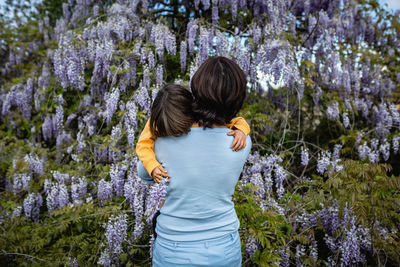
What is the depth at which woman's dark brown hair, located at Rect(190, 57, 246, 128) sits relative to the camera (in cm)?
132

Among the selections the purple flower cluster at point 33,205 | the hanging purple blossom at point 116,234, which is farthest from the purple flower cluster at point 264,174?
the purple flower cluster at point 33,205

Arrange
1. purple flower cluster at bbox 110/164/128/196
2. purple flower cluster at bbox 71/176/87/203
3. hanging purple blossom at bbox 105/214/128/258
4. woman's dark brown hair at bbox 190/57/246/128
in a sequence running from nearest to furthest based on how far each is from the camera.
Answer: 1. woman's dark brown hair at bbox 190/57/246/128
2. hanging purple blossom at bbox 105/214/128/258
3. purple flower cluster at bbox 110/164/128/196
4. purple flower cluster at bbox 71/176/87/203

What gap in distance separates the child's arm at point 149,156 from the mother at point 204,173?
0.05 meters

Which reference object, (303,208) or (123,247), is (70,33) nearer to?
(123,247)

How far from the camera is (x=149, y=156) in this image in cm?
151

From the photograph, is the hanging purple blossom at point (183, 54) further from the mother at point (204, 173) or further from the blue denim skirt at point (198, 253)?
the blue denim skirt at point (198, 253)

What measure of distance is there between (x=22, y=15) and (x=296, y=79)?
23.4 feet

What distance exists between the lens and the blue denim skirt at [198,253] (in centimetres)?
133

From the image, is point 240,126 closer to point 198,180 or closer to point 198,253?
point 198,180

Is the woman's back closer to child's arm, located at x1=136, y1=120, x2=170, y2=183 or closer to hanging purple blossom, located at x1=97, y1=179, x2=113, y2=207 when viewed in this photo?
child's arm, located at x1=136, y1=120, x2=170, y2=183

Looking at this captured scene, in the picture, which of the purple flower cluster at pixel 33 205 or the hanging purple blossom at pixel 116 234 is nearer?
the hanging purple blossom at pixel 116 234

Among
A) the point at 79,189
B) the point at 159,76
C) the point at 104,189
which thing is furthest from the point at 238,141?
the point at 79,189

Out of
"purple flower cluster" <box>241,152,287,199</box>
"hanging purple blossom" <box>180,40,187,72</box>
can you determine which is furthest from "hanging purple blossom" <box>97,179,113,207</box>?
"hanging purple blossom" <box>180,40,187,72</box>

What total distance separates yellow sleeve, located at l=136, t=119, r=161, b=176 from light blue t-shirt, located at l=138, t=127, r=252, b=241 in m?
0.08
